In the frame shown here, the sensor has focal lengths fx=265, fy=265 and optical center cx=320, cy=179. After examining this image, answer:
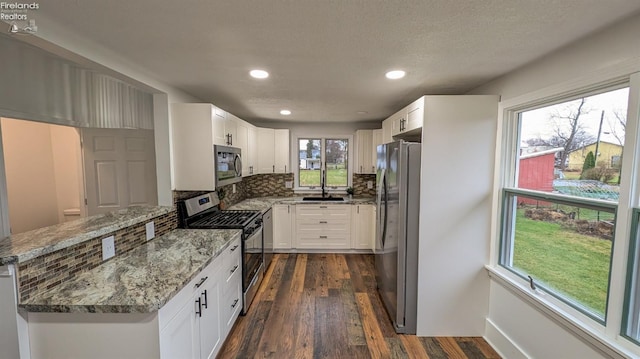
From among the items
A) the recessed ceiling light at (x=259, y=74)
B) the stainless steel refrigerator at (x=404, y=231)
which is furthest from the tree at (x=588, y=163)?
the recessed ceiling light at (x=259, y=74)

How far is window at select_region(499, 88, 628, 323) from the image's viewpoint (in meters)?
Answer: 1.47

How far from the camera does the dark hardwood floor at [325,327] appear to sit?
215 cm

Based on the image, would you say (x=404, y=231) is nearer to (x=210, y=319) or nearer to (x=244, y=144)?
(x=210, y=319)

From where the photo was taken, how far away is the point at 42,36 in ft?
4.47

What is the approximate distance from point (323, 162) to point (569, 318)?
3921 mm

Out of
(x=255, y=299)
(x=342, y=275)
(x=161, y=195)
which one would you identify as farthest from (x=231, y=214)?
(x=342, y=275)

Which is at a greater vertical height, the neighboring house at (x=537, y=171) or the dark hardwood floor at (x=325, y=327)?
the neighboring house at (x=537, y=171)

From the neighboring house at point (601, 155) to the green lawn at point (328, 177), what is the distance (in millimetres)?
3573

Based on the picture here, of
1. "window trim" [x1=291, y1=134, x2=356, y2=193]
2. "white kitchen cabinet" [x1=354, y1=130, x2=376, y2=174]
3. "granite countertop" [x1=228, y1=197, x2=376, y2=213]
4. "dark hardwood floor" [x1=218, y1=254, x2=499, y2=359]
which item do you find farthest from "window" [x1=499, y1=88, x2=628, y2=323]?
"window trim" [x1=291, y1=134, x2=356, y2=193]

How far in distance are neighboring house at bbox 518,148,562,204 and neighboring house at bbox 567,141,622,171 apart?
127 millimetres

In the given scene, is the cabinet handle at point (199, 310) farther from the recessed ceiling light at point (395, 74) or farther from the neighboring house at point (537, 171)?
the neighboring house at point (537, 171)

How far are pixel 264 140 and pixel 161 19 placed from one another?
3266mm

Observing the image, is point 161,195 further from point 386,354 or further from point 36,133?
point 386,354

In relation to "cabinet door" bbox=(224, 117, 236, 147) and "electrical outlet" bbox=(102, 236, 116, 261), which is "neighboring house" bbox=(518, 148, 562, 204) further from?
"electrical outlet" bbox=(102, 236, 116, 261)
